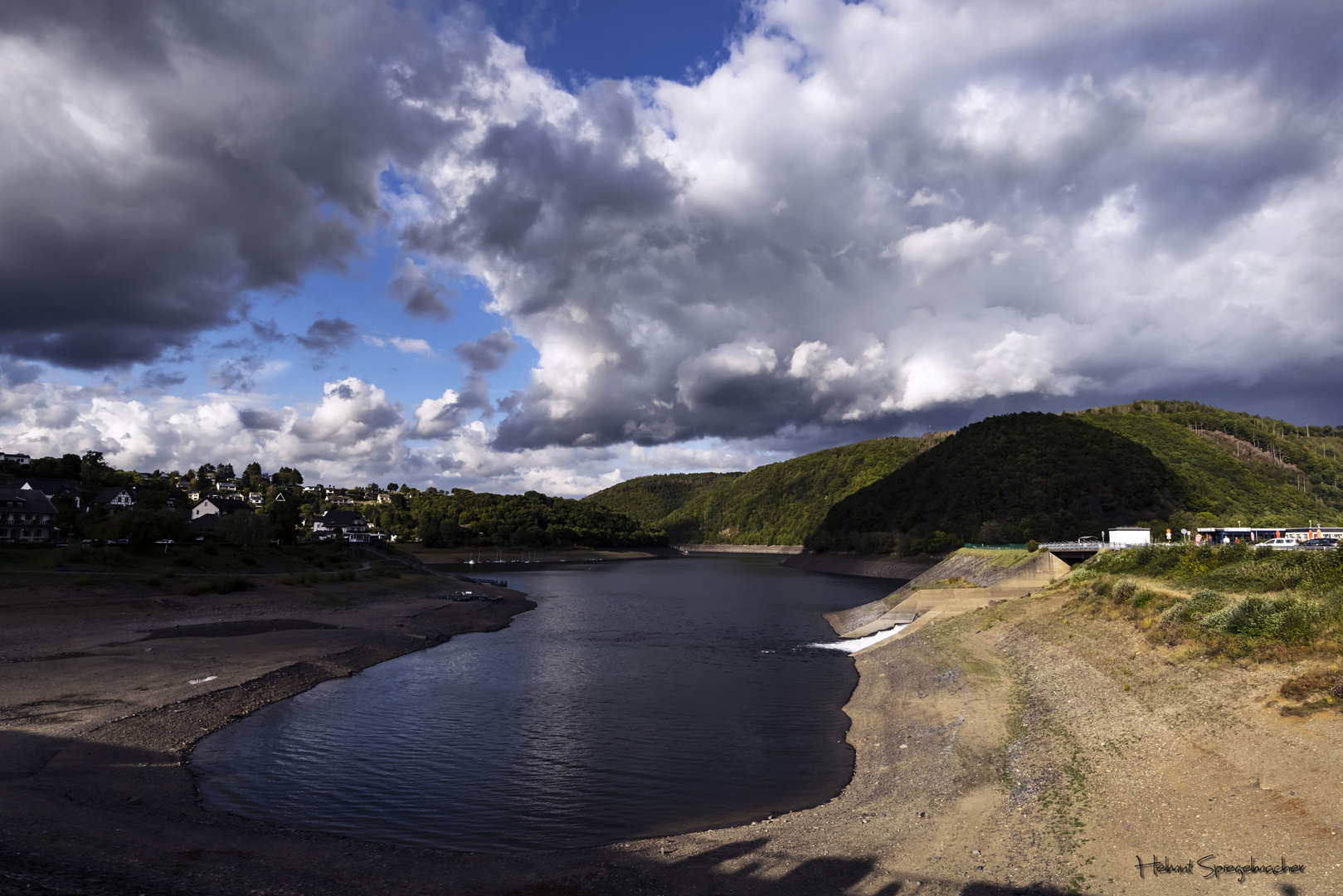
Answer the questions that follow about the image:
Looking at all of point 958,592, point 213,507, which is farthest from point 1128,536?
point 213,507

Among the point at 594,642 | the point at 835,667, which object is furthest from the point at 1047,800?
the point at 594,642

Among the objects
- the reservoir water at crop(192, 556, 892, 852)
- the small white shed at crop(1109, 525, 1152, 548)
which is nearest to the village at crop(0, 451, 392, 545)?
the reservoir water at crop(192, 556, 892, 852)

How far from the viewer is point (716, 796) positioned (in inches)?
750

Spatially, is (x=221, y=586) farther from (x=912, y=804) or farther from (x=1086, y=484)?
(x=1086, y=484)

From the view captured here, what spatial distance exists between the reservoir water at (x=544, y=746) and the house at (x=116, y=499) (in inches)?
3754

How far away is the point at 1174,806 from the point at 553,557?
561 ft

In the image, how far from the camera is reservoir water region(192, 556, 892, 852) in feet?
57.4

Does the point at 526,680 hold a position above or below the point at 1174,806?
below

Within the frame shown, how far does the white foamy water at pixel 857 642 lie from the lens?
150 ft

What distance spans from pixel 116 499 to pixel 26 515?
29570 millimetres

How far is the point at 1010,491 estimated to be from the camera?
138m

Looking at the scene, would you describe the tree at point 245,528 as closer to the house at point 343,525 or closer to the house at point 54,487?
the house at point 54,487

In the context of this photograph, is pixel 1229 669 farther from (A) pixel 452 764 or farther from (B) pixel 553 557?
(B) pixel 553 557

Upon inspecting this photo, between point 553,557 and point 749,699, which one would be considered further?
point 553,557
